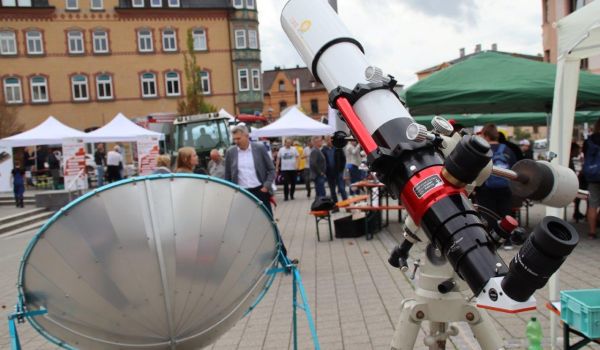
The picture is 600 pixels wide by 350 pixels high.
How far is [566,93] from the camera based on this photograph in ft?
13.4

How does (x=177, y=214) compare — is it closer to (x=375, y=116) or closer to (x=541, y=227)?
(x=375, y=116)

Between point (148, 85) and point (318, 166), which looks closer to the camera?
point (318, 166)

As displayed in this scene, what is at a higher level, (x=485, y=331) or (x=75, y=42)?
(x=75, y=42)

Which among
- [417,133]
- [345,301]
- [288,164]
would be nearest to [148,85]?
[288,164]

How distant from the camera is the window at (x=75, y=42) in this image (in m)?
42.2

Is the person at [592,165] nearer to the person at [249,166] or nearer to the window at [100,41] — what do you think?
the person at [249,166]

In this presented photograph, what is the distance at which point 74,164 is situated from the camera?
57.5 ft

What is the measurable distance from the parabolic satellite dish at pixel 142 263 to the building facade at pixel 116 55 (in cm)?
4094

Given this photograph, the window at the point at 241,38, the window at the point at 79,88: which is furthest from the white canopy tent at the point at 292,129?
the window at the point at 79,88

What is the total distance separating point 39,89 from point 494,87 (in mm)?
42212

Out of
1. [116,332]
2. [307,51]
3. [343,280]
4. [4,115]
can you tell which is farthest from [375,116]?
[4,115]

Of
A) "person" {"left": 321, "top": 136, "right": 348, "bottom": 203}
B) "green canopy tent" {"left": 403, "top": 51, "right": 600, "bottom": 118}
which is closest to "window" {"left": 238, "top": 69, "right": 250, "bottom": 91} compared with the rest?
"person" {"left": 321, "top": 136, "right": 348, "bottom": 203}

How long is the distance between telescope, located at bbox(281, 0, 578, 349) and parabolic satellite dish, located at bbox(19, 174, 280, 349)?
30.9 inches

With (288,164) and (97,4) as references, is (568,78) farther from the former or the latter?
(97,4)
